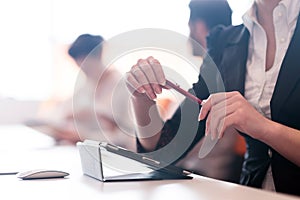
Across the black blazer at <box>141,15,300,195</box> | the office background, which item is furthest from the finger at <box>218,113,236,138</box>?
the office background

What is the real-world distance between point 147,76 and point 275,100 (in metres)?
0.32

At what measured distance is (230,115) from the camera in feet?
2.59

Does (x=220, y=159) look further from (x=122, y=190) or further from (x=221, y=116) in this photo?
(x=122, y=190)

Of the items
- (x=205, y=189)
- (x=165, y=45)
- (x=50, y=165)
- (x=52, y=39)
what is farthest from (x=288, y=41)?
(x=52, y=39)

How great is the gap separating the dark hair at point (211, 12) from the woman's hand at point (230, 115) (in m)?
1.21

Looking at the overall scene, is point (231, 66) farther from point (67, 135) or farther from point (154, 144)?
point (67, 135)

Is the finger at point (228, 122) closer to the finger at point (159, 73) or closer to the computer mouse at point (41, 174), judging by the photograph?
the finger at point (159, 73)

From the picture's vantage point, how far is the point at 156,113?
1.01 m

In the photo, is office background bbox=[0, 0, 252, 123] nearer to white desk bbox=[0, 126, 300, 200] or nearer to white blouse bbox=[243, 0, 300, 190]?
white blouse bbox=[243, 0, 300, 190]

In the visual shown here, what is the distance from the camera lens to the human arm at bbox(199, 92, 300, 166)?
0.77m

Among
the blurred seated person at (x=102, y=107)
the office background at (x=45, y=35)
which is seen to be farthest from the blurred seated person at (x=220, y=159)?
the office background at (x=45, y=35)

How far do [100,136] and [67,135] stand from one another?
68cm

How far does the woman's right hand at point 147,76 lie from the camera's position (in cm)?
82

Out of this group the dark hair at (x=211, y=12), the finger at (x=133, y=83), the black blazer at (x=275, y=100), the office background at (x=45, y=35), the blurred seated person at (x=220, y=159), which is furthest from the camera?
the office background at (x=45, y=35)
